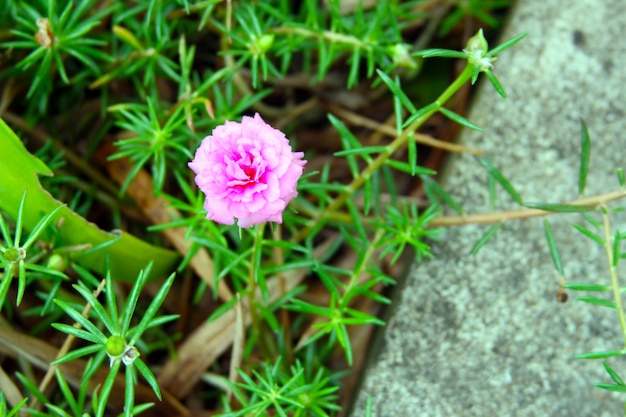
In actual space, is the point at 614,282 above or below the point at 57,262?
below

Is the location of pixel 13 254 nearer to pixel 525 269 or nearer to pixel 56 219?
pixel 56 219

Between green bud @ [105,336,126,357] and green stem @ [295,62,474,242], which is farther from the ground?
green stem @ [295,62,474,242]

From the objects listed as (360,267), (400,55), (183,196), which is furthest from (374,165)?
(183,196)

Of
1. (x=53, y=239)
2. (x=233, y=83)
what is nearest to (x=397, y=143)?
(x=233, y=83)

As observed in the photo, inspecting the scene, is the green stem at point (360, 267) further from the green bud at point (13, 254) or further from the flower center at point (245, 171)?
the green bud at point (13, 254)

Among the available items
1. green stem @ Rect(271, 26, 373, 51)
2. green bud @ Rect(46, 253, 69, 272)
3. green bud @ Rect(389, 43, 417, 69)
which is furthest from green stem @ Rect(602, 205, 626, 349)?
green bud @ Rect(46, 253, 69, 272)

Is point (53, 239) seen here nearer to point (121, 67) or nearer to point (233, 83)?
point (121, 67)

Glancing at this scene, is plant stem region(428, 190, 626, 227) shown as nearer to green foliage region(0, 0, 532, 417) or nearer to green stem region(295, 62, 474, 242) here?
green foliage region(0, 0, 532, 417)

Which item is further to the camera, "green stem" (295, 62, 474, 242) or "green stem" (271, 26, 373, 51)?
"green stem" (271, 26, 373, 51)
